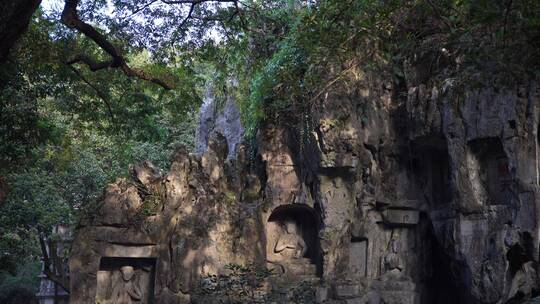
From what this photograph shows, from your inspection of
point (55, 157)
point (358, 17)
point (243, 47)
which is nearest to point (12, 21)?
point (358, 17)

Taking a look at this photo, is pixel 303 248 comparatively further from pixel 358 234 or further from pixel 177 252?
pixel 177 252

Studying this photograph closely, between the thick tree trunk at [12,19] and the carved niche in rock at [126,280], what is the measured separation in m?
11.5

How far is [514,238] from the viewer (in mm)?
13188

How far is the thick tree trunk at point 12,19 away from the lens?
4.08 m

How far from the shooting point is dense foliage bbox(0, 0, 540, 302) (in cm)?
695

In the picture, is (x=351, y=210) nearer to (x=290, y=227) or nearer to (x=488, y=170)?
(x=290, y=227)

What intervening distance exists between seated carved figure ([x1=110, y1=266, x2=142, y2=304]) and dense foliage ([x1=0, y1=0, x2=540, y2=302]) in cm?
252

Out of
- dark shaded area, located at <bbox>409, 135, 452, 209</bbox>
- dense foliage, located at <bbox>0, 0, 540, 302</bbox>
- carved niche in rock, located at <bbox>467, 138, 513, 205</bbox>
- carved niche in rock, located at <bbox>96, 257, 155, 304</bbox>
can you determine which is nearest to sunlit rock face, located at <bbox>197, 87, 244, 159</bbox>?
dense foliage, located at <bbox>0, 0, 540, 302</bbox>

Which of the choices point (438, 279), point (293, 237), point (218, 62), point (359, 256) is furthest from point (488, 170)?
point (218, 62)

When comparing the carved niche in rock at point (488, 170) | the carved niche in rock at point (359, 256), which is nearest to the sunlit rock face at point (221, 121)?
the carved niche in rock at point (359, 256)

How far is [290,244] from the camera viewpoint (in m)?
17.1

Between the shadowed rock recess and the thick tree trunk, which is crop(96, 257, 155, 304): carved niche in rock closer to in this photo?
the shadowed rock recess

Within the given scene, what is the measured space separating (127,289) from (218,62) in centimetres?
752

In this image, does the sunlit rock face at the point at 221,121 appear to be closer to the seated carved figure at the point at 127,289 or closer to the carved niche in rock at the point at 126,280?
Result: the carved niche in rock at the point at 126,280
